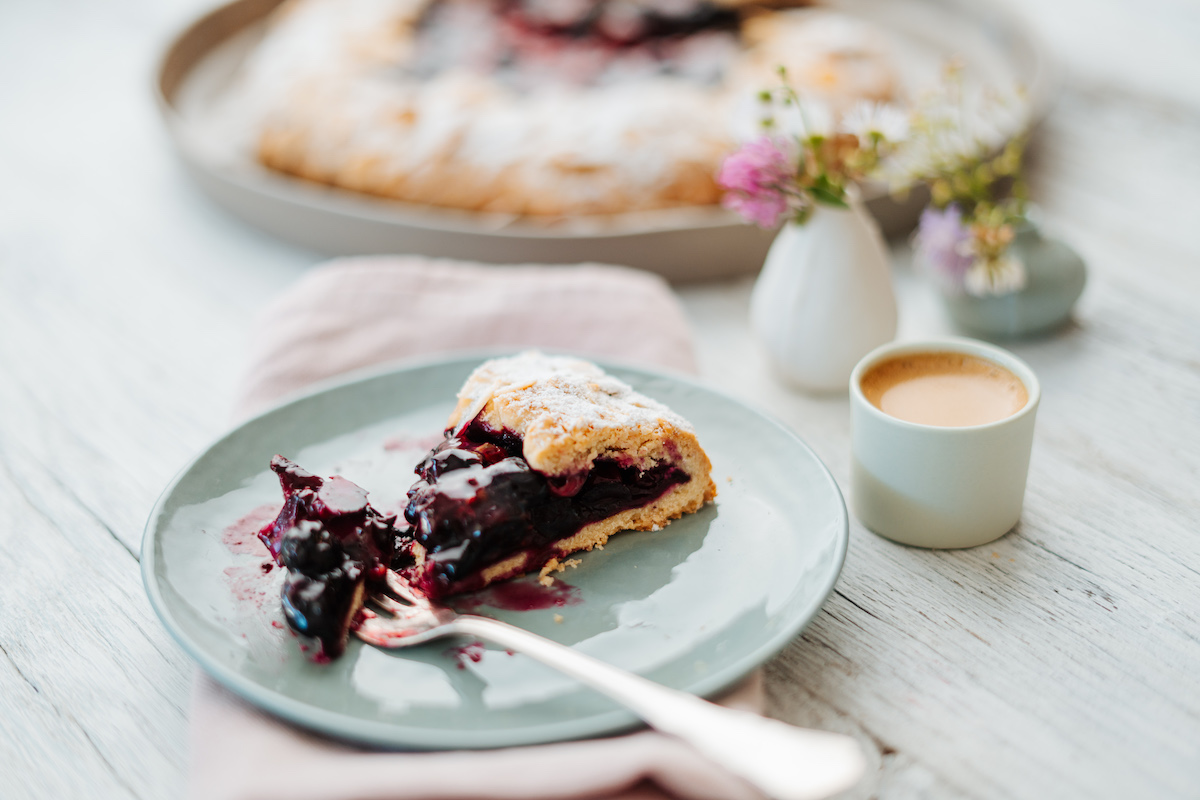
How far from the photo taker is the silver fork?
896 millimetres

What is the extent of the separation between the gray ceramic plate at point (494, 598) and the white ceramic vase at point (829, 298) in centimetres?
27

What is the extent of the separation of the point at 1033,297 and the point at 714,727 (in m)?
1.16

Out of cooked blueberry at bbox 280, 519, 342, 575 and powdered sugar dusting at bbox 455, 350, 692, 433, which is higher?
powdered sugar dusting at bbox 455, 350, 692, 433

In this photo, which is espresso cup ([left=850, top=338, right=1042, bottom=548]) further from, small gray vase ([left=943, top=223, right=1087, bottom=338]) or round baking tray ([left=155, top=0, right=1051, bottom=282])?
round baking tray ([left=155, top=0, right=1051, bottom=282])

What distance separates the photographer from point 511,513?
3.96ft

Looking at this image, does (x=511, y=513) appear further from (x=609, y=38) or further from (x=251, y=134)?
(x=609, y=38)

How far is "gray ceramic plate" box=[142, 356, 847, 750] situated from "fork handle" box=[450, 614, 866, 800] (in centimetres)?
4

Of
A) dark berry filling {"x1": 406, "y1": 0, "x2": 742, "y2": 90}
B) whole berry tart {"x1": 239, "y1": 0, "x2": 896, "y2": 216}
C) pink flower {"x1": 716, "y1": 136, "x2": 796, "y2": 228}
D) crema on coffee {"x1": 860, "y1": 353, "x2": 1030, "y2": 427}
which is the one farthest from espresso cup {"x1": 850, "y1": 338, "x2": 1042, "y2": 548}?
dark berry filling {"x1": 406, "y1": 0, "x2": 742, "y2": 90}

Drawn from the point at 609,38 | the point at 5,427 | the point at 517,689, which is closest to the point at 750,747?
the point at 517,689

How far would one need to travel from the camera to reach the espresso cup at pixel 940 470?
125cm

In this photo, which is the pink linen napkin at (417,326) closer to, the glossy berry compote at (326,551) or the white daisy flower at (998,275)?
the glossy berry compote at (326,551)

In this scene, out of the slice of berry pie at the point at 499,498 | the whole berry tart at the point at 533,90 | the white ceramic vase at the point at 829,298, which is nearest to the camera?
the slice of berry pie at the point at 499,498

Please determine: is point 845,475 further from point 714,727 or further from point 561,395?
point 714,727

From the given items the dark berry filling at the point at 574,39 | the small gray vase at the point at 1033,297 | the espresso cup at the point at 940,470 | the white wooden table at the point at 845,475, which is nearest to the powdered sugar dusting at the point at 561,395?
the espresso cup at the point at 940,470
